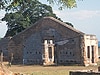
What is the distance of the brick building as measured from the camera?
39750mm

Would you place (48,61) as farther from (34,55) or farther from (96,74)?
(96,74)

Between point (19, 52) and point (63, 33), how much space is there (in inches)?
238

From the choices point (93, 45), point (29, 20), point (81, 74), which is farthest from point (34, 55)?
point (81, 74)

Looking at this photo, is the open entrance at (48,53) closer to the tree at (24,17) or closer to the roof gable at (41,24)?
the roof gable at (41,24)

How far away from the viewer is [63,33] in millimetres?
40656

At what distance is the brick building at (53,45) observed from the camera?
39.8 meters

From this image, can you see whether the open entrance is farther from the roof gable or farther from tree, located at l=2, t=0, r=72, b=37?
tree, located at l=2, t=0, r=72, b=37

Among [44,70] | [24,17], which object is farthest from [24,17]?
[44,70]

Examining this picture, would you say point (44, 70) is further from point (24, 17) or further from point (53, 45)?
point (24, 17)

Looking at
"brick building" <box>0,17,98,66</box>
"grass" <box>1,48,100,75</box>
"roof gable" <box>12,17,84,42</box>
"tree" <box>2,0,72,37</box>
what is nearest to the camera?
"grass" <box>1,48,100,75</box>

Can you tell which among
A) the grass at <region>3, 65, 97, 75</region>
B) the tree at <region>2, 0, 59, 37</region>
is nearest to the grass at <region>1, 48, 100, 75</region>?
the grass at <region>3, 65, 97, 75</region>

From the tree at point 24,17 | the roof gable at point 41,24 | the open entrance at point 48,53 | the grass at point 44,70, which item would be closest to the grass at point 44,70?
the grass at point 44,70

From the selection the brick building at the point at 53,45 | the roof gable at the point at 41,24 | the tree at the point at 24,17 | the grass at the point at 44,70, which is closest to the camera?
the grass at the point at 44,70

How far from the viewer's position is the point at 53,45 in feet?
135
